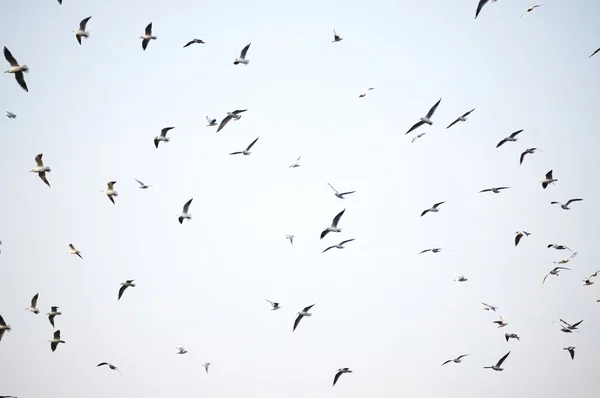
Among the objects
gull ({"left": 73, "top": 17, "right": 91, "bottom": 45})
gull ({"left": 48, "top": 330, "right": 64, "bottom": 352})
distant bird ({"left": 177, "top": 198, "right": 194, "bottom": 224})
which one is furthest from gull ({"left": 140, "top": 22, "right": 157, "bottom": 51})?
gull ({"left": 48, "top": 330, "right": 64, "bottom": 352})

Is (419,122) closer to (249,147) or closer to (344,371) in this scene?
(249,147)

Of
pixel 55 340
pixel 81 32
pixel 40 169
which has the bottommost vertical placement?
pixel 55 340

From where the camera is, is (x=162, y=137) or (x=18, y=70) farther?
(x=162, y=137)

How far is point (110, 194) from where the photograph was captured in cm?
5200

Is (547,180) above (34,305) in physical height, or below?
above

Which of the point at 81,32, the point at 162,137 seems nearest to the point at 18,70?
the point at 81,32

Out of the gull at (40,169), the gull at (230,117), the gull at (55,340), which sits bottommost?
the gull at (55,340)

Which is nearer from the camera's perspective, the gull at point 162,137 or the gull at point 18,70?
the gull at point 18,70

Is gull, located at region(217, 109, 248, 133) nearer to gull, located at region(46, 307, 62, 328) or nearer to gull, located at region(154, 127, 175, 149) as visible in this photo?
gull, located at region(154, 127, 175, 149)

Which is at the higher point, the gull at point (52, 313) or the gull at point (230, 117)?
the gull at point (230, 117)

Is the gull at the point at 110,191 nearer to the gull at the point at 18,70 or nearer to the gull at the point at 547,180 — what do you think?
the gull at the point at 18,70

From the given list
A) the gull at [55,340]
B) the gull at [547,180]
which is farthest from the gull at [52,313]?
the gull at [547,180]

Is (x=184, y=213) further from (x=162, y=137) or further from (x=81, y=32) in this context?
(x=81, y=32)

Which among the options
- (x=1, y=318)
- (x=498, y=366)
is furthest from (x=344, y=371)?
(x=1, y=318)
